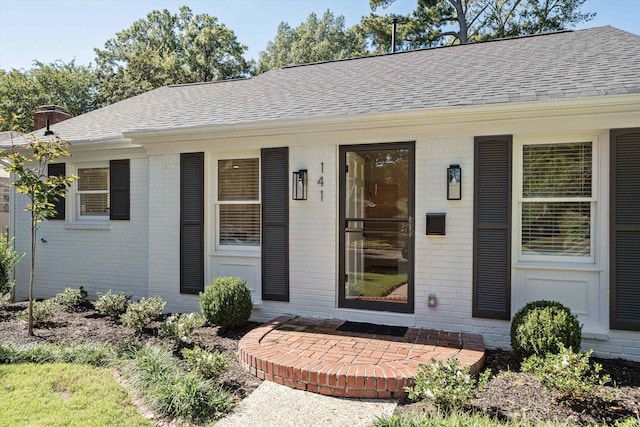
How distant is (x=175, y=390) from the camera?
3557 mm

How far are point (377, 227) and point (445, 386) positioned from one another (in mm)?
2610

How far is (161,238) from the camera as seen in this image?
262 inches

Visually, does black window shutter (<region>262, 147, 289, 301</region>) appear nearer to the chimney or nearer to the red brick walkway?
the red brick walkway

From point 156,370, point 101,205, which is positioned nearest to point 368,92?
point 156,370

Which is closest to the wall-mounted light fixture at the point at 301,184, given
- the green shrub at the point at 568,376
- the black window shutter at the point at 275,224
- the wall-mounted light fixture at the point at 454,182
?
the black window shutter at the point at 275,224

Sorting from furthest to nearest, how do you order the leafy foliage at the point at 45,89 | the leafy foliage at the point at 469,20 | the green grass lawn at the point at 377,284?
the leafy foliage at the point at 45,89 → the leafy foliage at the point at 469,20 → the green grass lawn at the point at 377,284

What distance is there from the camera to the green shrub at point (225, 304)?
17.2 feet

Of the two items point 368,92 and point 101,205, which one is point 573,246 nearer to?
point 368,92

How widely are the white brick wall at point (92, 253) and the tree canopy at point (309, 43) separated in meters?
24.5

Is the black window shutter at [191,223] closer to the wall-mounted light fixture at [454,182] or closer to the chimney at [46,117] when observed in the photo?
the wall-mounted light fixture at [454,182]

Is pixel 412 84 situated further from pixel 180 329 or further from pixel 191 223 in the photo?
pixel 180 329

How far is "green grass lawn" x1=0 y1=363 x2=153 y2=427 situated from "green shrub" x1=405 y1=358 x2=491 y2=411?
2.22 metres

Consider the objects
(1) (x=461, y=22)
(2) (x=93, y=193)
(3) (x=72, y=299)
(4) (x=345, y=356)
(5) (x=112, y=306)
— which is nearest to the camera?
(4) (x=345, y=356)

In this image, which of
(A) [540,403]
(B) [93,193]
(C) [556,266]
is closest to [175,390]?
(A) [540,403]
